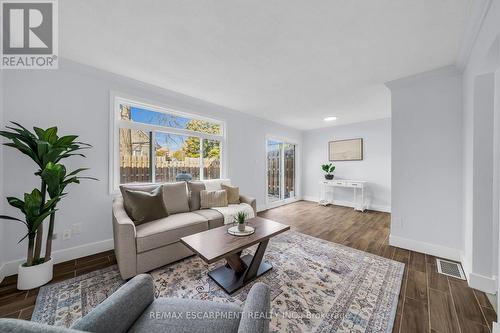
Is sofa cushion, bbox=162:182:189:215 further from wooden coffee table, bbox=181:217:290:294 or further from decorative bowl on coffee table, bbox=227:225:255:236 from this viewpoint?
decorative bowl on coffee table, bbox=227:225:255:236

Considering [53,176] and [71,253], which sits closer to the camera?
[53,176]

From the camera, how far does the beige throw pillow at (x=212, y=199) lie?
306 centimetres

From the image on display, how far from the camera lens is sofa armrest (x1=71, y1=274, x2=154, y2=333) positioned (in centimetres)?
78

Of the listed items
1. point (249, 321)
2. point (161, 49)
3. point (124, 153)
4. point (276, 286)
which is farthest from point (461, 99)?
point (124, 153)

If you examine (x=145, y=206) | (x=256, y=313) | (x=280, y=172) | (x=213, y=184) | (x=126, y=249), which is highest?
(x=280, y=172)

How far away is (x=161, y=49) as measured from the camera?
2000 mm

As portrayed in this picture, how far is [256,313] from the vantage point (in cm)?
78

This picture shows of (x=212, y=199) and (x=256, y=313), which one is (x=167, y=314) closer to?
(x=256, y=313)

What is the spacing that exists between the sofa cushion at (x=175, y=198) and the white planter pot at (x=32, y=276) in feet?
4.14

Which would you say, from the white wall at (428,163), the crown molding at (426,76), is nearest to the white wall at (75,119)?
the crown molding at (426,76)

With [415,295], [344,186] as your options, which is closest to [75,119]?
[415,295]

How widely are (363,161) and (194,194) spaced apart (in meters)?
4.60

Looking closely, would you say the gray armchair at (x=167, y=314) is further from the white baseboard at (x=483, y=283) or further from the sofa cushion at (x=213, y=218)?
the white baseboard at (x=483, y=283)

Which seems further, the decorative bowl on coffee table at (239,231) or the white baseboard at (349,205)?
the white baseboard at (349,205)
